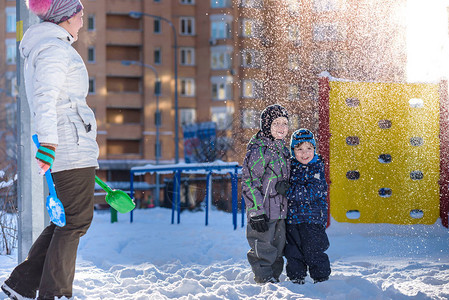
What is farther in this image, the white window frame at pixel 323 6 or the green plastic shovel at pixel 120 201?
the white window frame at pixel 323 6

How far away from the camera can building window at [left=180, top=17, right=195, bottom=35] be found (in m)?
36.9

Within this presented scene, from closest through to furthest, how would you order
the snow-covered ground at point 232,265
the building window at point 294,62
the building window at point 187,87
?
the snow-covered ground at point 232,265 < the building window at point 294,62 < the building window at point 187,87

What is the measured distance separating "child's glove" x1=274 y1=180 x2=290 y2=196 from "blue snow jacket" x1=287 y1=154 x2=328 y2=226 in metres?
0.06

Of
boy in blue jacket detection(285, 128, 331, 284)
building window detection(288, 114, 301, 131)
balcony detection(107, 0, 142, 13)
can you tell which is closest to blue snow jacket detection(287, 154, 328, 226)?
boy in blue jacket detection(285, 128, 331, 284)

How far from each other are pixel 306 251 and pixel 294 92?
5257 mm

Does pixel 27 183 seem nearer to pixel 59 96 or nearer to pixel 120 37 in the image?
pixel 59 96

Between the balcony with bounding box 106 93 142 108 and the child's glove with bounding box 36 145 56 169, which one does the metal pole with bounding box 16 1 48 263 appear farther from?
the balcony with bounding box 106 93 142 108

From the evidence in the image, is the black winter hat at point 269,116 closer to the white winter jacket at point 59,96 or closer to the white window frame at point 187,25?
the white winter jacket at point 59,96

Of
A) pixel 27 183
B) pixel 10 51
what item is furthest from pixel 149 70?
pixel 27 183

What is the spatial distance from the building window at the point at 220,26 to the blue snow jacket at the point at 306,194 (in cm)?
3265

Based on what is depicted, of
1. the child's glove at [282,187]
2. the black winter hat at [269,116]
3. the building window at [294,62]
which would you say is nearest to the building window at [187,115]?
the building window at [294,62]

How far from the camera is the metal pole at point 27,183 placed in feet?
13.2

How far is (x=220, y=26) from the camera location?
36781mm

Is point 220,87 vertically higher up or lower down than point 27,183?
higher up
